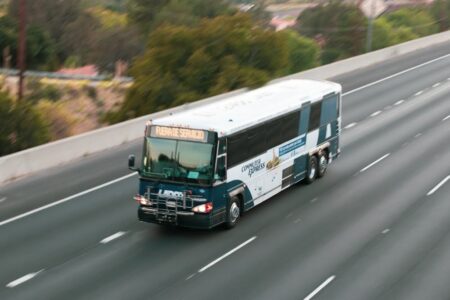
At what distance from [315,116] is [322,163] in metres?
1.67

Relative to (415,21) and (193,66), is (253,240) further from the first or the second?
(415,21)

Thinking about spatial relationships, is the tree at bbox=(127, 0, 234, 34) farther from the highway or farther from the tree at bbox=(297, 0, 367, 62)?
the highway

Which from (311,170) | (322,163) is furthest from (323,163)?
(311,170)

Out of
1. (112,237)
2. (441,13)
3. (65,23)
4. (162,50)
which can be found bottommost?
(65,23)

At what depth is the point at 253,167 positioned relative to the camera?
2081cm

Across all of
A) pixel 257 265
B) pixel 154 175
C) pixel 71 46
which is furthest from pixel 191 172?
pixel 71 46

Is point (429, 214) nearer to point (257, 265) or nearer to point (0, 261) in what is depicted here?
point (257, 265)

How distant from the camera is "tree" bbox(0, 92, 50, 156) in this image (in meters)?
29.8

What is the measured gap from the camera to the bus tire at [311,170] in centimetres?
2419

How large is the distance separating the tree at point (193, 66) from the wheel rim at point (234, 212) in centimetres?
1931

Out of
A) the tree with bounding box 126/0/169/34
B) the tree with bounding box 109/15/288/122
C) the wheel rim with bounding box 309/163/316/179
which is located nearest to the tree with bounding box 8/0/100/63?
the tree with bounding box 126/0/169/34

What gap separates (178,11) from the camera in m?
80.5

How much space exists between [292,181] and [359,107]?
52.6 feet

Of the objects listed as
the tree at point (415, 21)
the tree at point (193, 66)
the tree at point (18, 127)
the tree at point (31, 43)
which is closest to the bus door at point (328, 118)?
the tree at point (18, 127)
